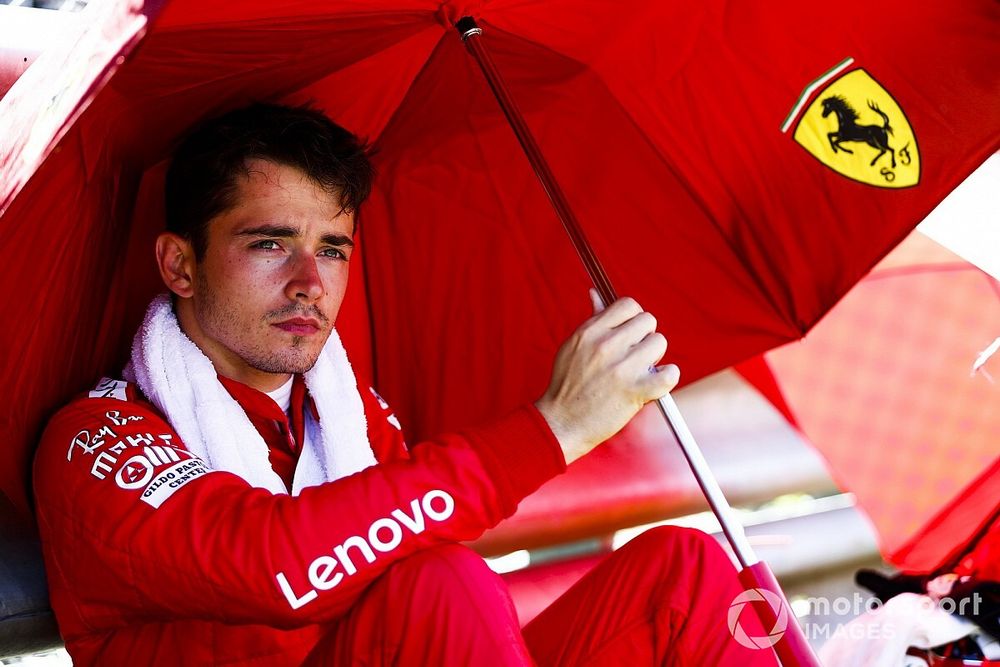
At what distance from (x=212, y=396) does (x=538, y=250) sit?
0.49 m

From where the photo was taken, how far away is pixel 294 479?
1.35 metres

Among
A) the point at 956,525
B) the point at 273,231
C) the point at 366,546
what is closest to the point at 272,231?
the point at 273,231

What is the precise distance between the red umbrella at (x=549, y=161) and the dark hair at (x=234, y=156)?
3 cm

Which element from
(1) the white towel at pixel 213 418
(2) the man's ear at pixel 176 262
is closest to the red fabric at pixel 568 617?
(1) the white towel at pixel 213 418

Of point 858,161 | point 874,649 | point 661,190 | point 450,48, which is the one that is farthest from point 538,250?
point 874,649

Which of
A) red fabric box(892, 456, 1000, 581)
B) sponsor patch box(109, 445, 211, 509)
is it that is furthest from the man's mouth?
red fabric box(892, 456, 1000, 581)

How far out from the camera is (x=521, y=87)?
144cm

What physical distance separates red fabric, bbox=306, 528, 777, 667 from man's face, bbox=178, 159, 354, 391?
39 centimetres

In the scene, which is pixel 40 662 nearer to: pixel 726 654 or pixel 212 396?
pixel 212 396

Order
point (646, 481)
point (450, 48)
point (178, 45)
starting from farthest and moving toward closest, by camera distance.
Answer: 1. point (646, 481)
2. point (450, 48)
3. point (178, 45)

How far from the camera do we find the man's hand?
1052 mm

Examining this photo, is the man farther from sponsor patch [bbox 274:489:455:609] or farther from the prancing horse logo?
the prancing horse logo

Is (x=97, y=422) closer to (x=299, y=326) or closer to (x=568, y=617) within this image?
(x=299, y=326)

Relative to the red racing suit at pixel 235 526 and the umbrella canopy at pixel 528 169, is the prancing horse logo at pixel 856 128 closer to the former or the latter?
the umbrella canopy at pixel 528 169
